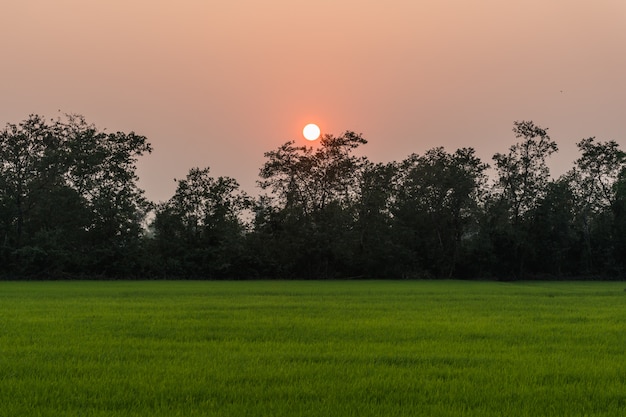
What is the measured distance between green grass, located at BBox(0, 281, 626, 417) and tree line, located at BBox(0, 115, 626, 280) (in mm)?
41433

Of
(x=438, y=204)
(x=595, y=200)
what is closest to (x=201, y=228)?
(x=438, y=204)

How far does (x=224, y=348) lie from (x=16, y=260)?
49.1 meters

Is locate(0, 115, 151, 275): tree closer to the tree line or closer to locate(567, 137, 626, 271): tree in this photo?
the tree line

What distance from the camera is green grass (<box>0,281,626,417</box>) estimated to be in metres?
6.42

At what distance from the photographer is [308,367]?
839 centimetres

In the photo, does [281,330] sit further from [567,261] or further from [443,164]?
[567,261]

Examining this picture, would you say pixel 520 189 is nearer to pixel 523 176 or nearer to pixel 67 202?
pixel 523 176

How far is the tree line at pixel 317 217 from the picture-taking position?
178 feet

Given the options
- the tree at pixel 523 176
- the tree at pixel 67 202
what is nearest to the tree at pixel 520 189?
the tree at pixel 523 176

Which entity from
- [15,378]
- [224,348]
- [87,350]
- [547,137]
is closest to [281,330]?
[224,348]

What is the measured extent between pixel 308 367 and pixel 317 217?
5241 centimetres

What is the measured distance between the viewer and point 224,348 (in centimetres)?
1027

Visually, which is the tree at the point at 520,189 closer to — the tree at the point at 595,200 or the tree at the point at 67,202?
the tree at the point at 595,200

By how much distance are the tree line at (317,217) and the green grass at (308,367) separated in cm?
4143
